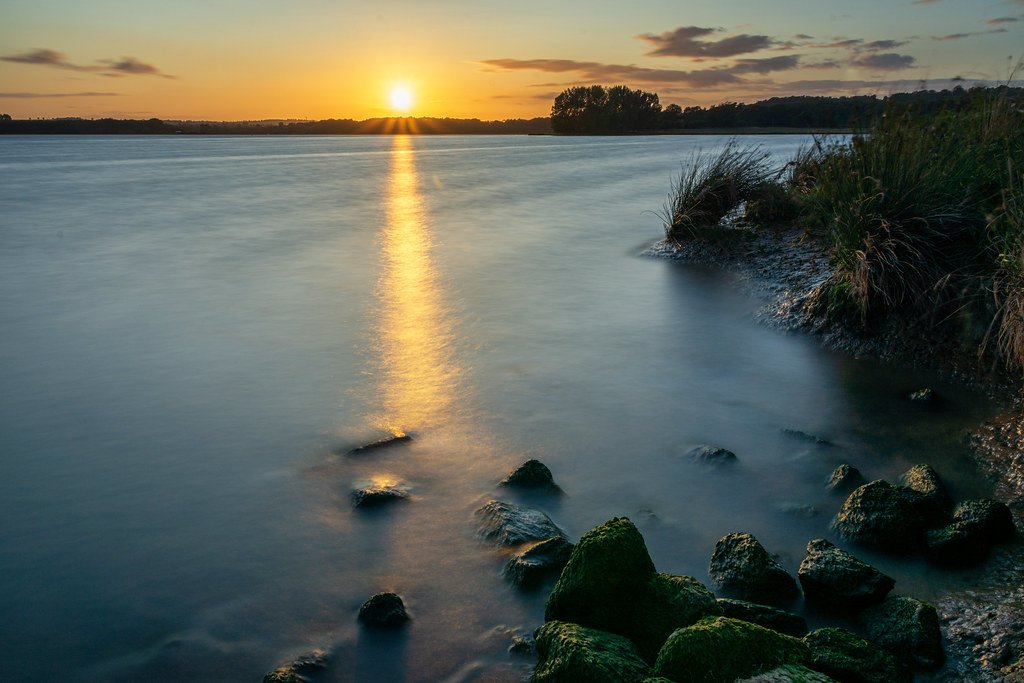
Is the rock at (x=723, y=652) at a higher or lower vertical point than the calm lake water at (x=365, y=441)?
higher

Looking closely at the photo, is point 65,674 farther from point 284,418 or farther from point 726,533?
point 726,533

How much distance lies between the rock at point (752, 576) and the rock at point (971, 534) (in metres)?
0.98

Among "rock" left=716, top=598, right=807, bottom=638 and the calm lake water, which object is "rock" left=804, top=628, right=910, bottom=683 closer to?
"rock" left=716, top=598, right=807, bottom=638

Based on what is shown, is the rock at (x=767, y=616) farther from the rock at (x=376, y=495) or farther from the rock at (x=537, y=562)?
the rock at (x=376, y=495)

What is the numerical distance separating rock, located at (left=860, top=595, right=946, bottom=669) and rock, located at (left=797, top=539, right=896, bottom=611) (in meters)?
0.08

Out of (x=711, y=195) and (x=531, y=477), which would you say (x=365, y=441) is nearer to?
(x=531, y=477)

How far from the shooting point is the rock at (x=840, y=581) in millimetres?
3941

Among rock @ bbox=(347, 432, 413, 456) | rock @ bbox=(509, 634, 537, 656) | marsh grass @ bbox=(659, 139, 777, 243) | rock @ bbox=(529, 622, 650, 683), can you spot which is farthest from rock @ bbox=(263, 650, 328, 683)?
marsh grass @ bbox=(659, 139, 777, 243)

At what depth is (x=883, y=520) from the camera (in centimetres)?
456

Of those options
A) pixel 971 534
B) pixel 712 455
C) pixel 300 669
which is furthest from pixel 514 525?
pixel 971 534

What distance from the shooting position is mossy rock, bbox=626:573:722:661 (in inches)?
140

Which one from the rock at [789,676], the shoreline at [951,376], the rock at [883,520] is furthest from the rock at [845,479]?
the rock at [789,676]

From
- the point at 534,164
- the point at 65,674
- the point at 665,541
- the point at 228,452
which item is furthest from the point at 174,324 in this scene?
the point at 534,164

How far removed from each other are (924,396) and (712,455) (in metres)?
2.43
